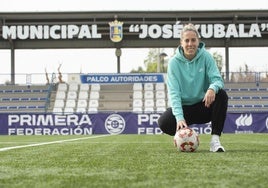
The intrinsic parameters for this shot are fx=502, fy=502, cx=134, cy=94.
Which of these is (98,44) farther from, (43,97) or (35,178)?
(35,178)

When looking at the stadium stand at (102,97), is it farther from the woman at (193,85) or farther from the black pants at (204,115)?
the woman at (193,85)

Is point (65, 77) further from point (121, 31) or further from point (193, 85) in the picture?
point (193, 85)

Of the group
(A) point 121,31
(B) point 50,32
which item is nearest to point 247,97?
(A) point 121,31

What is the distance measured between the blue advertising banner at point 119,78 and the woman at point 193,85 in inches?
944

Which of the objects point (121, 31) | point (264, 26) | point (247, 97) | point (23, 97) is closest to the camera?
point (247, 97)

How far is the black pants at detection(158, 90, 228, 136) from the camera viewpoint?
17.8 ft

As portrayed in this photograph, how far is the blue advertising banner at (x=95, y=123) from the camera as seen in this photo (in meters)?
20.5

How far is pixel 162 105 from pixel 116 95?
325 cm

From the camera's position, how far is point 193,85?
5.54m

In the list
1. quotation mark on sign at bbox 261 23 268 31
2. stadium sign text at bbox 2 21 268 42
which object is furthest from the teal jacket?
quotation mark on sign at bbox 261 23 268 31

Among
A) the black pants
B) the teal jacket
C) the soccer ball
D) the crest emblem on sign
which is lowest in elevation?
the soccer ball

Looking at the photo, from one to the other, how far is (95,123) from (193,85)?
1538 cm

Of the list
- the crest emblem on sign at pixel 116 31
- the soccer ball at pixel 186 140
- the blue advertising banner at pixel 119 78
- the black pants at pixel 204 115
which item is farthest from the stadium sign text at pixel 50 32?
the soccer ball at pixel 186 140

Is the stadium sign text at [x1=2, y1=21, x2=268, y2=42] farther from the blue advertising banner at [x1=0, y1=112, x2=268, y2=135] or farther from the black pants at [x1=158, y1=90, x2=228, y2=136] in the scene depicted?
the black pants at [x1=158, y1=90, x2=228, y2=136]
